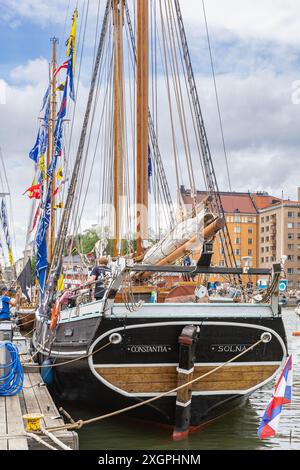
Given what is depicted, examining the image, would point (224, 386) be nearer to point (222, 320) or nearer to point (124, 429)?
point (222, 320)

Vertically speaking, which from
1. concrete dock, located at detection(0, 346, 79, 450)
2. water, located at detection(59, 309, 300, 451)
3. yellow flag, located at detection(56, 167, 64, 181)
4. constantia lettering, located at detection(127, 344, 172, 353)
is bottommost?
water, located at detection(59, 309, 300, 451)

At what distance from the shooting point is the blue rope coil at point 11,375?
45.8 feet

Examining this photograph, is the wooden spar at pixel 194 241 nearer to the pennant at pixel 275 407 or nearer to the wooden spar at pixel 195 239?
the wooden spar at pixel 195 239

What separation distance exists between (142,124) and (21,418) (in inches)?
356

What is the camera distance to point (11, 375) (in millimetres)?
14258

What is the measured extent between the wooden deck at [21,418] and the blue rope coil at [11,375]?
0.73 feet

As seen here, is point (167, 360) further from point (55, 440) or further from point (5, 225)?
point (5, 225)

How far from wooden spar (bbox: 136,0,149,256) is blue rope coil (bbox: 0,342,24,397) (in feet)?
14.7

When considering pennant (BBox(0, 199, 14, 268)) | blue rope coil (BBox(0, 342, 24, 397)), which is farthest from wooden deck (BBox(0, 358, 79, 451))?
pennant (BBox(0, 199, 14, 268))

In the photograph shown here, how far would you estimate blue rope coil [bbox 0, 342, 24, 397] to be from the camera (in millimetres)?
13969

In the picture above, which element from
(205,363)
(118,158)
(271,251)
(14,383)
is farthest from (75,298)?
(271,251)

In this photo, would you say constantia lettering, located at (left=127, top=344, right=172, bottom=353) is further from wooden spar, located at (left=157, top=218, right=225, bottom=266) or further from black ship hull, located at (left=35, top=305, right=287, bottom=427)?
wooden spar, located at (left=157, top=218, right=225, bottom=266)

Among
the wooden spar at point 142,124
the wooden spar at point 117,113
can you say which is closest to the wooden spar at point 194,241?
the wooden spar at point 142,124

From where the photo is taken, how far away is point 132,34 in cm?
2711
